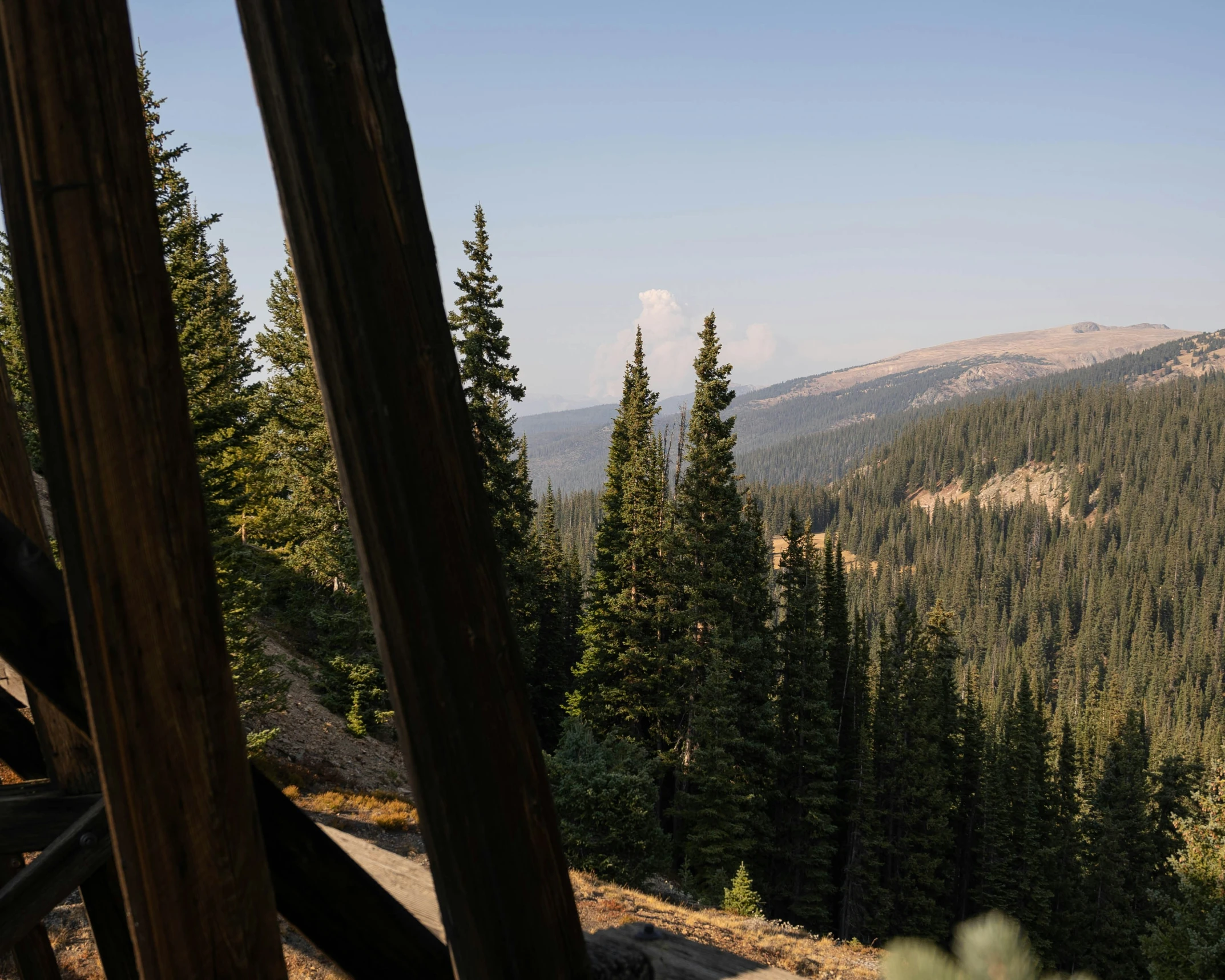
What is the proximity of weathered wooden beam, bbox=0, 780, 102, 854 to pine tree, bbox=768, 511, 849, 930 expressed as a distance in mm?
30906

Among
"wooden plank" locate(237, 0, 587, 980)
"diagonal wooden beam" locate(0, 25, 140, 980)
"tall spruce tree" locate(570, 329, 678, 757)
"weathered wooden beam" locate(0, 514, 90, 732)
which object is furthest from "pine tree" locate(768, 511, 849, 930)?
"wooden plank" locate(237, 0, 587, 980)

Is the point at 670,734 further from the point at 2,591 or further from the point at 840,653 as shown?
the point at 2,591

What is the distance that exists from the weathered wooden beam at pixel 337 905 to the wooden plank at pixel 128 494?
0.11 m

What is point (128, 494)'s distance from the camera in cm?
102

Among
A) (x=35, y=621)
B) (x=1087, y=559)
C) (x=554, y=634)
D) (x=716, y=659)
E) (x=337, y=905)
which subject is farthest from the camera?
(x=1087, y=559)

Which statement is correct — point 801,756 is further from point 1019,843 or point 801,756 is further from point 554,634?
point 1019,843

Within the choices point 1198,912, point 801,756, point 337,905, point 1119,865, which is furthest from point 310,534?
point 1119,865

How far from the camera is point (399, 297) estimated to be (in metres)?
1.02

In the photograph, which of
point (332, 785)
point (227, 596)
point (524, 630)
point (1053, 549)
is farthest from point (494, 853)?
point (1053, 549)

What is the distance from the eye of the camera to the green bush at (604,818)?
16500 millimetres

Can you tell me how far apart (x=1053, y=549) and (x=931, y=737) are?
141 metres

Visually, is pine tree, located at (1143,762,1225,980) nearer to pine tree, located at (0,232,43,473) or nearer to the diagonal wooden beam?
the diagonal wooden beam

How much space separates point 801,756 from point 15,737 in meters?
31.9

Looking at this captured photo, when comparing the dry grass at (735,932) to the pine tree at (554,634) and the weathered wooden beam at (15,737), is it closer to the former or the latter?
the weathered wooden beam at (15,737)
